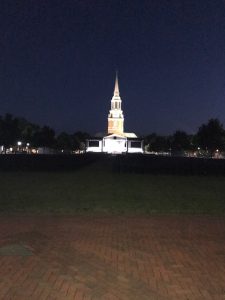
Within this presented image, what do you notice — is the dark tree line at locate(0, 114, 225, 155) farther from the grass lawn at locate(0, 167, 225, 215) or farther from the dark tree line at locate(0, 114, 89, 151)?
the grass lawn at locate(0, 167, 225, 215)

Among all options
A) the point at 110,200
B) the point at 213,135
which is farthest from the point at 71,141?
the point at 110,200

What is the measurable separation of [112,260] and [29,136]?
5472 inches

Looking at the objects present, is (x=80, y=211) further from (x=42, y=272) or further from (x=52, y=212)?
(x=42, y=272)

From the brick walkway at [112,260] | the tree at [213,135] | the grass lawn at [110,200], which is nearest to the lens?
the brick walkway at [112,260]

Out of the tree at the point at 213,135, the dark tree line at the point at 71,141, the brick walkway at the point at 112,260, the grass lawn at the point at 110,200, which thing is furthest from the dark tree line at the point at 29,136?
the brick walkway at the point at 112,260

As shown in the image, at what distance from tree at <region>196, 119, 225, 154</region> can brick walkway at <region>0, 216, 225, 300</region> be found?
335ft

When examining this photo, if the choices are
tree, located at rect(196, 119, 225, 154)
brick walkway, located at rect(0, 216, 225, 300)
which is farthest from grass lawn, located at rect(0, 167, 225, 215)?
tree, located at rect(196, 119, 225, 154)

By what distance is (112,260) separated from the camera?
7188mm

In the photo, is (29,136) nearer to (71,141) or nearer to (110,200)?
(71,141)

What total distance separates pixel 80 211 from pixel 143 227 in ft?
9.10

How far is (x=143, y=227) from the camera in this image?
33.4 ft

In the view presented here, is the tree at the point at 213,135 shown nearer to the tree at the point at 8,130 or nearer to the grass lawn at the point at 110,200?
the tree at the point at 8,130

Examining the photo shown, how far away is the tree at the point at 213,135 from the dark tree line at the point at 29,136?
138 feet

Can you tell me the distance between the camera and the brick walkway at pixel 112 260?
5.70 metres
